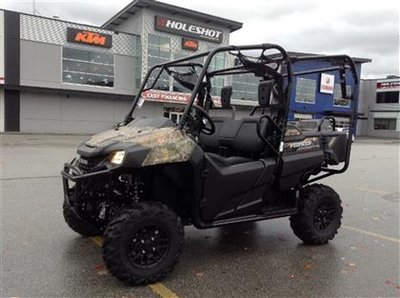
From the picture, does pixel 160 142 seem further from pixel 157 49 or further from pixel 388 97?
pixel 388 97

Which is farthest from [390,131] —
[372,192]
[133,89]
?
[372,192]

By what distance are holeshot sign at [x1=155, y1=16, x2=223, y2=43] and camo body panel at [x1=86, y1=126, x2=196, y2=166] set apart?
36659mm

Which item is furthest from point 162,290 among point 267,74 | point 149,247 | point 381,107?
point 381,107

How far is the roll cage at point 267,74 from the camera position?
4605 millimetres

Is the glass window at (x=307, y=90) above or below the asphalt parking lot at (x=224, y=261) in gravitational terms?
above

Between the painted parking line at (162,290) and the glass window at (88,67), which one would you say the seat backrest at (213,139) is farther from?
the glass window at (88,67)

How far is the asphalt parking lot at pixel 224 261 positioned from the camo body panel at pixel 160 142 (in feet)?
3.67

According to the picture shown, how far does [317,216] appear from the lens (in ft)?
17.8

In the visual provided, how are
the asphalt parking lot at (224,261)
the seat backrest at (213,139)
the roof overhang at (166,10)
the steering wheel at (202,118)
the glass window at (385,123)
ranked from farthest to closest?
1. the glass window at (385,123)
2. the roof overhang at (166,10)
3. the seat backrest at (213,139)
4. the steering wheel at (202,118)
5. the asphalt parking lot at (224,261)

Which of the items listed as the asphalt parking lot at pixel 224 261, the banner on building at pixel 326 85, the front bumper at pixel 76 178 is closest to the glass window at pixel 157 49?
the banner on building at pixel 326 85

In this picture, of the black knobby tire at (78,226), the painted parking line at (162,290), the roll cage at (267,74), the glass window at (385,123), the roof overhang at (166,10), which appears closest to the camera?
the painted parking line at (162,290)

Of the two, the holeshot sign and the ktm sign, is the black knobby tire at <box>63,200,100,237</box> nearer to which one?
the ktm sign

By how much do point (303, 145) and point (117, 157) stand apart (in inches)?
93.7

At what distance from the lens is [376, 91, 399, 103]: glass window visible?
61.2 meters
